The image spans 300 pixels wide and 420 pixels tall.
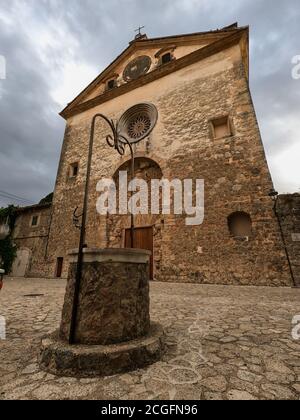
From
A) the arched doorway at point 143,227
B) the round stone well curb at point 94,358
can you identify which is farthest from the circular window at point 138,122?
the round stone well curb at point 94,358

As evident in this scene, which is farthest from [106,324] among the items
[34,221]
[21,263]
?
[34,221]

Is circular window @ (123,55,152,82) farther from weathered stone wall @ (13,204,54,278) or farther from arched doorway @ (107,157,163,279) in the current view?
weathered stone wall @ (13,204,54,278)

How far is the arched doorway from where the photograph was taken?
26.9 ft

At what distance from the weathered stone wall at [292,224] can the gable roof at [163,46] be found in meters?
7.00

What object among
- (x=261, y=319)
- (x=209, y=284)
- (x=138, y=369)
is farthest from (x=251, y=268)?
(x=138, y=369)

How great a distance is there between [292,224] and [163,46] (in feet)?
35.9

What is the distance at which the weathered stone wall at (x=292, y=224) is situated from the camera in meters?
5.80

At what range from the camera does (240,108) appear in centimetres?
773

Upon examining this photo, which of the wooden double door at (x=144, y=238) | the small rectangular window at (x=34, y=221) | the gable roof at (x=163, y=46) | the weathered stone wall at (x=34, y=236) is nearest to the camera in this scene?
the wooden double door at (x=144, y=238)

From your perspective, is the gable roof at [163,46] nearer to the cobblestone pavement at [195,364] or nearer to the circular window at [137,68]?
the circular window at [137,68]

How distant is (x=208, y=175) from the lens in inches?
301

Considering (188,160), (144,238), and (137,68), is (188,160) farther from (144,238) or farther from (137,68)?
(137,68)

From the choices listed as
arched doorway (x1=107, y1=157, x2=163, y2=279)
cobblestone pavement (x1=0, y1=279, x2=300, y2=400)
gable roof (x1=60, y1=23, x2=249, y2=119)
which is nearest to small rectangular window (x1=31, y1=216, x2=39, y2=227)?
arched doorway (x1=107, y1=157, x2=163, y2=279)
